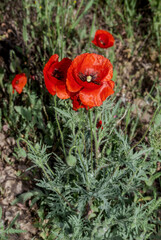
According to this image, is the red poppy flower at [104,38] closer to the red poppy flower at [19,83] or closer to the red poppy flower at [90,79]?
the red poppy flower at [19,83]

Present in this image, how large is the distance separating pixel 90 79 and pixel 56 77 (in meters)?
0.22

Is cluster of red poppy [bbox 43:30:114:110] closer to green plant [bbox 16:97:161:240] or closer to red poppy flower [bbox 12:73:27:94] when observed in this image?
green plant [bbox 16:97:161:240]

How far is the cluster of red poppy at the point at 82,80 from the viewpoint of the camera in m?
1.31

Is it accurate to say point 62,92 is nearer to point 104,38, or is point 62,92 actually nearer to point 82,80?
point 82,80

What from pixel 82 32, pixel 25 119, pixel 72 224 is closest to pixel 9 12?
pixel 82 32

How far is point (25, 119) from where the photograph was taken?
263 cm

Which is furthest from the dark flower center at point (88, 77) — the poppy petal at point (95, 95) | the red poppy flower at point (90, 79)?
the poppy petal at point (95, 95)

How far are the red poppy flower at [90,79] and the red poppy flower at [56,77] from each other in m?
0.10

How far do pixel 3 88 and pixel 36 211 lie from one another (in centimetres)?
152

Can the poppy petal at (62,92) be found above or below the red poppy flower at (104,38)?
below

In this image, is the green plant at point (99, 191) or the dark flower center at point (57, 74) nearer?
the dark flower center at point (57, 74)

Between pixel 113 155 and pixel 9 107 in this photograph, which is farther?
pixel 9 107

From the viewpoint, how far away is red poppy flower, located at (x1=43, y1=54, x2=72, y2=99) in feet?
4.65

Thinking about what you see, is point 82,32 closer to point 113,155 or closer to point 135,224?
point 113,155
